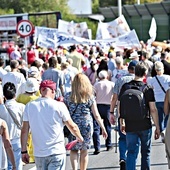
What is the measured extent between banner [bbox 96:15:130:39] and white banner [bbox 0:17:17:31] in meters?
7.84

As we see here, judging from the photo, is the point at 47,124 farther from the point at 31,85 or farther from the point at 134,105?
the point at 31,85

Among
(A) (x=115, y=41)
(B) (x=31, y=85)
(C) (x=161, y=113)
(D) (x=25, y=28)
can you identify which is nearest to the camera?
(B) (x=31, y=85)

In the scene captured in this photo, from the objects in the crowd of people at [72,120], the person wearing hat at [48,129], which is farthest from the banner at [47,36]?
the person wearing hat at [48,129]

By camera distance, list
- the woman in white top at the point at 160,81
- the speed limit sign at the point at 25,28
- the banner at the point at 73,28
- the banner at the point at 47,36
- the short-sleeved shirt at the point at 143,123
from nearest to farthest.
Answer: the short-sleeved shirt at the point at 143,123
the woman in white top at the point at 160,81
the speed limit sign at the point at 25,28
the banner at the point at 47,36
the banner at the point at 73,28

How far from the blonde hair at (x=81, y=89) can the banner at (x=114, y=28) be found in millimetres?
17164

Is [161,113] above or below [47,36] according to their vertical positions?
below

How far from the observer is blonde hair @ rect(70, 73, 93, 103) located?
9.52 meters

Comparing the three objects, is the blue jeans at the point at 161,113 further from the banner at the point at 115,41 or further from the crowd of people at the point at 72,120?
the banner at the point at 115,41

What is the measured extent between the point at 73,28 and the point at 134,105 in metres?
19.7

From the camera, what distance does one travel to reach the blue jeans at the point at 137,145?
972 cm

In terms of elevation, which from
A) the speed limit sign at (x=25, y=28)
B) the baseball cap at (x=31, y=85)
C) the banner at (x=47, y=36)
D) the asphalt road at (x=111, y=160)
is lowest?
the asphalt road at (x=111, y=160)

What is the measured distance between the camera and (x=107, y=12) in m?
54.5

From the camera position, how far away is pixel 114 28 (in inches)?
1070

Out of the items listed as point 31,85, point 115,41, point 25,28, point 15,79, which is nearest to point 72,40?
point 115,41
